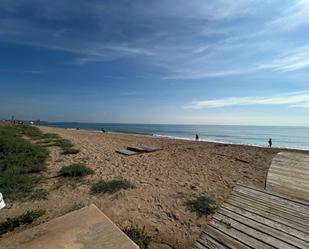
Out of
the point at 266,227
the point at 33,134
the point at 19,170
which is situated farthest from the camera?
the point at 33,134

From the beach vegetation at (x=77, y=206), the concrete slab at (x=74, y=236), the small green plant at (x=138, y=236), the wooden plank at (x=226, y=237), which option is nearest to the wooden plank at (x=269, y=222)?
the wooden plank at (x=226, y=237)

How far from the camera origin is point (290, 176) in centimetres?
636

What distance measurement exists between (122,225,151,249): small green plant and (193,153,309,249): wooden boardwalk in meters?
0.99

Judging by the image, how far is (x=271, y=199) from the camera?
4.46 m

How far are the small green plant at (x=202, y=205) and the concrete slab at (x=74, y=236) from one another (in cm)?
270

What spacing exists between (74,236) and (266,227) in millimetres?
2895

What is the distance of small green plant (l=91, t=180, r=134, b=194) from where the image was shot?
627cm

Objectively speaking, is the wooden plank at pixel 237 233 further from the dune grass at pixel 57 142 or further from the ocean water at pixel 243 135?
the ocean water at pixel 243 135

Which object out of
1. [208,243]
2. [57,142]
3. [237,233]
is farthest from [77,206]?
[57,142]

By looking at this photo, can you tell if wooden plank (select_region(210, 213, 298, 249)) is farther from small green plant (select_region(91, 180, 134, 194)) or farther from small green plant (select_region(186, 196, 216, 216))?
small green plant (select_region(91, 180, 134, 194))

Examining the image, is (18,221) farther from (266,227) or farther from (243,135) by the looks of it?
(243,135)

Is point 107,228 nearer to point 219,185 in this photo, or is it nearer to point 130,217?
point 130,217

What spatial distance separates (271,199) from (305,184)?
1939 millimetres

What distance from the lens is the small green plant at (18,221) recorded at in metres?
4.20
